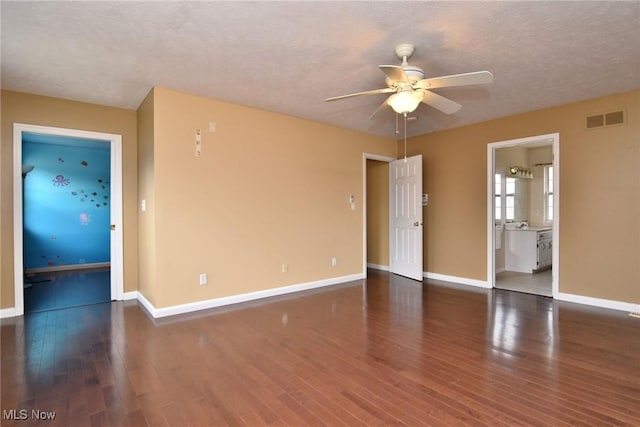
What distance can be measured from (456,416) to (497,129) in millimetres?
4350

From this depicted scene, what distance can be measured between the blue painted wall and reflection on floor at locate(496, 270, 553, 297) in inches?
304

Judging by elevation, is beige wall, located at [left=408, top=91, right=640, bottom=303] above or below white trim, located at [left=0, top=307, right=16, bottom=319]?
above

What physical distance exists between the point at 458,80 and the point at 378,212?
417 cm

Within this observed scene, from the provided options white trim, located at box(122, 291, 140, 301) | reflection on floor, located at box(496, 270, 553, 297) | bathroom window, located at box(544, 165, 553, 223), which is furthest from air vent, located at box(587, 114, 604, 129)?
white trim, located at box(122, 291, 140, 301)

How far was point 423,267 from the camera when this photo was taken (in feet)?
19.3

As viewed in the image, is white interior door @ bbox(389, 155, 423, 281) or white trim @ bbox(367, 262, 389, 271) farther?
white trim @ bbox(367, 262, 389, 271)

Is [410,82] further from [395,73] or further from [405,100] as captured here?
[395,73]

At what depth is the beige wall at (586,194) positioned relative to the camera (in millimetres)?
3850

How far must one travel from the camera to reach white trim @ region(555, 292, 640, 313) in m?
3.83

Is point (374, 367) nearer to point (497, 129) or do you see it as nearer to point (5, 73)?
point (497, 129)

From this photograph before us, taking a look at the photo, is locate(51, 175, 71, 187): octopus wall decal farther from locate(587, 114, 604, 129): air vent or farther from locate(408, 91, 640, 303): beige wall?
locate(587, 114, 604, 129): air vent

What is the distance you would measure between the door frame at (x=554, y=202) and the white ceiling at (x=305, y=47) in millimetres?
651

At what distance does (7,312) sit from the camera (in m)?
3.70

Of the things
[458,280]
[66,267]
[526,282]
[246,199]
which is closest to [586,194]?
[526,282]
